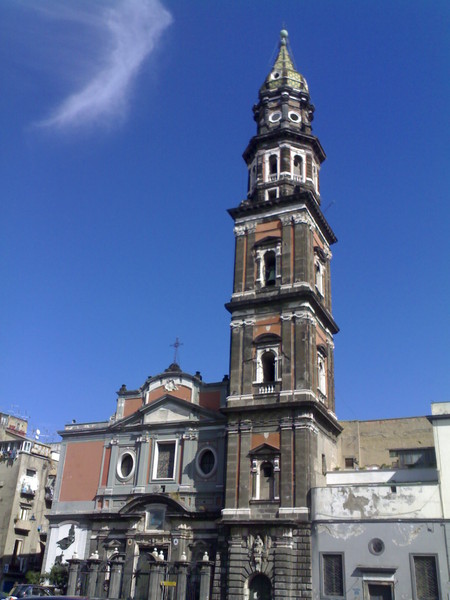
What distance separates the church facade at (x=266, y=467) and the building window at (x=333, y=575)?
0.15 feet

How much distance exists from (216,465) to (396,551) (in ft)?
31.6

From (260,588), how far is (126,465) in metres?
10.6

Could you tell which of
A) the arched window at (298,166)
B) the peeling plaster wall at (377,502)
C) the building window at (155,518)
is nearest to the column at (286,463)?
the peeling plaster wall at (377,502)

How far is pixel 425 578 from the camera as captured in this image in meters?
25.3

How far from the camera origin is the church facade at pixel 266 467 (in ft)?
87.6

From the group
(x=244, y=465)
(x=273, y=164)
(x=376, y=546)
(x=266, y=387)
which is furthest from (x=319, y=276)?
(x=376, y=546)

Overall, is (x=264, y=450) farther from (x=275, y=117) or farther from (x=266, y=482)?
(x=275, y=117)

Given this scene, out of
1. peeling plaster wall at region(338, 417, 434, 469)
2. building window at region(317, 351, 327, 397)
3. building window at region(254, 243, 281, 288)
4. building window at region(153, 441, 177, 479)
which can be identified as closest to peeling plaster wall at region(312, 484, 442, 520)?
building window at region(317, 351, 327, 397)

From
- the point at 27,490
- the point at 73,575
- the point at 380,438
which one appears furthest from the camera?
the point at 27,490

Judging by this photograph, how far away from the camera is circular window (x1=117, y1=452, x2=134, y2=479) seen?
3481cm

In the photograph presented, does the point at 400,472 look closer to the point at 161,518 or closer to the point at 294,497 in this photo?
the point at 294,497

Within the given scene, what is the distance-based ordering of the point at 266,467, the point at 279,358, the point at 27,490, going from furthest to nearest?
the point at 27,490 → the point at 279,358 → the point at 266,467

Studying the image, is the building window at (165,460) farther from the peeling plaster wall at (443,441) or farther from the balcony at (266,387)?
the peeling plaster wall at (443,441)

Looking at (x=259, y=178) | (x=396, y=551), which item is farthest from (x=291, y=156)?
(x=396, y=551)
